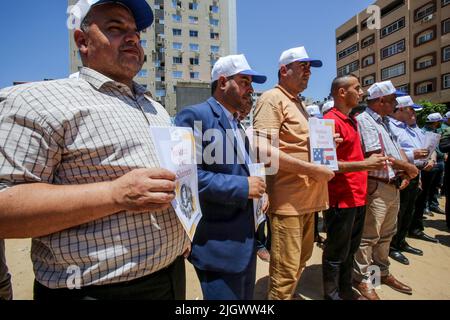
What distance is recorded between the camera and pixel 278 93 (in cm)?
241

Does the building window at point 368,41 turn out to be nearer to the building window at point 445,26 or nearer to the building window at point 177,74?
the building window at point 445,26

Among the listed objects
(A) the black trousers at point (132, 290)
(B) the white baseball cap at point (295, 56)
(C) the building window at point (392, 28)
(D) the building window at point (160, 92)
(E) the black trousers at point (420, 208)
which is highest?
(C) the building window at point (392, 28)

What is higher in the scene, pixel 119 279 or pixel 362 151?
pixel 362 151

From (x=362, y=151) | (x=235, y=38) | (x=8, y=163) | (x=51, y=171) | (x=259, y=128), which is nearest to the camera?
(x=8, y=163)

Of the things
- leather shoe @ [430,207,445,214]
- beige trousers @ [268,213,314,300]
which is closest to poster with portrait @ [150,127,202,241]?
beige trousers @ [268,213,314,300]

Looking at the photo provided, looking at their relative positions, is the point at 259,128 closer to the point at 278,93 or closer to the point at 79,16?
the point at 278,93

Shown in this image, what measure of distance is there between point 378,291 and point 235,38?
44766mm

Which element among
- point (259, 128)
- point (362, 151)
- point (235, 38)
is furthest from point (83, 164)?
point (235, 38)

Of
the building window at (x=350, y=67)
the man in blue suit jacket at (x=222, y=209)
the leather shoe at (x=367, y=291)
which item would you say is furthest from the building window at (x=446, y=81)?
the man in blue suit jacket at (x=222, y=209)

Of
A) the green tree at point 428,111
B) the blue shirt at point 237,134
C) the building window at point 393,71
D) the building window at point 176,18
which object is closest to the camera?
the blue shirt at point 237,134

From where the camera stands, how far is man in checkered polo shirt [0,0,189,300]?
90 centimetres

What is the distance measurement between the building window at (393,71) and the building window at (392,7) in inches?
273

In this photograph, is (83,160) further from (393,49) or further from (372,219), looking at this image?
(393,49)

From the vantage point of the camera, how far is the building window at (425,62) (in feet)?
89.6
